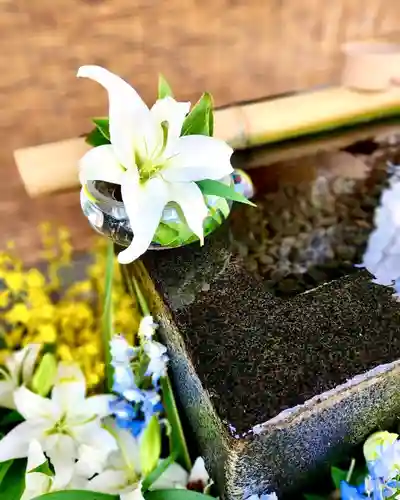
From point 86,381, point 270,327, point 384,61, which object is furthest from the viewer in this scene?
point 384,61

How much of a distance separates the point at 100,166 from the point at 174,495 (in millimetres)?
377

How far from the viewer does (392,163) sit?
39.6 inches

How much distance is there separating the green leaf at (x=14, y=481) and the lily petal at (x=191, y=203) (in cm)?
39

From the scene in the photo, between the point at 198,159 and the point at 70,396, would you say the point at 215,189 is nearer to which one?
the point at 198,159

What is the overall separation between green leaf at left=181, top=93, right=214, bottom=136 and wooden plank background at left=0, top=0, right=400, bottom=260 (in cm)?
23

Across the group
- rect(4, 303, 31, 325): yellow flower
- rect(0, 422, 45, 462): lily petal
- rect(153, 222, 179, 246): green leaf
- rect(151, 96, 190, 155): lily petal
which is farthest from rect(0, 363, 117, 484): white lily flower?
rect(151, 96, 190, 155): lily petal

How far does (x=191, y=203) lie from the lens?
26.0 inches

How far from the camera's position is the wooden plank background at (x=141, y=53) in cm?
85

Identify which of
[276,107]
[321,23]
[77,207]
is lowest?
[77,207]

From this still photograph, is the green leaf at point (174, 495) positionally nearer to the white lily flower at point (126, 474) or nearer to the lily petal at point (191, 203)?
the white lily flower at point (126, 474)

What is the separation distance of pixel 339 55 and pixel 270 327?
1.82 feet

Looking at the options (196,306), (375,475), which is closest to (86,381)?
(196,306)

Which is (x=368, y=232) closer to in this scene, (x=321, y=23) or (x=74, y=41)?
(x=321, y=23)

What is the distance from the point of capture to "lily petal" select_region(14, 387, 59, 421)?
792 mm
